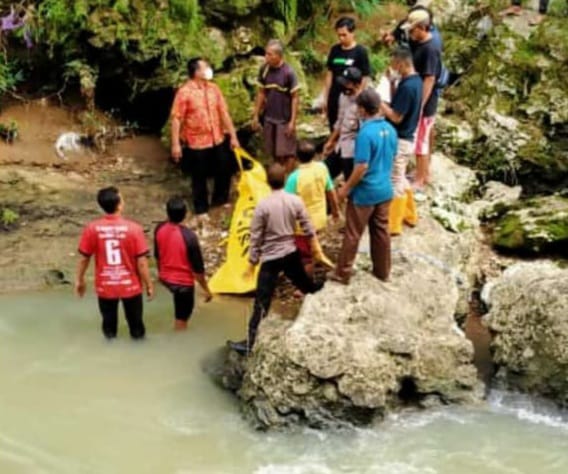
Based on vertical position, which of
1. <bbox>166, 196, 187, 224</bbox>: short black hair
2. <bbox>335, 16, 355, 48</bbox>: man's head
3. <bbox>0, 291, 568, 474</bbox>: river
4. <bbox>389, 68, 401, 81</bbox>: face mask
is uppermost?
<bbox>335, 16, 355, 48</bbox>: man's head

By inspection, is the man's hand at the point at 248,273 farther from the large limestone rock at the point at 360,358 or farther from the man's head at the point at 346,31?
the man's head at the point at 346,31

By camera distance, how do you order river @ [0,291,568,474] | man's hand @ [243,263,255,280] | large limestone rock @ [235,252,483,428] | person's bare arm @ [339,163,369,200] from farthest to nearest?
man's hand @ [243,263,255,280] < person's bare arm @ [339,163,369,200] < large limestone rock @ [235,252,483,428] < river @ [0,291,568,474]

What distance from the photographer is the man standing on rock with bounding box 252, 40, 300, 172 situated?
948 cm

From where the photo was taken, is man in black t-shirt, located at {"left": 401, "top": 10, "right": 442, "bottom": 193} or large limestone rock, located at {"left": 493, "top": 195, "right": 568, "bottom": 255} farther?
large limestone rock, located at {"left": 493, "top": 195, "right": 568, "bottom": 255}

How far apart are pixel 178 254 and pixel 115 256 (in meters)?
0.52

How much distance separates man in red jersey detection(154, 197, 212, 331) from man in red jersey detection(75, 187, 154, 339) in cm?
23

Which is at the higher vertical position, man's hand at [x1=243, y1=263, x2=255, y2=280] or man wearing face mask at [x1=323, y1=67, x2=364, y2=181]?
man wearing face mask at [x1=323, y1=67, x2=364, y2=181]

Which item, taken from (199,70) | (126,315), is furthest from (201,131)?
(126,315)

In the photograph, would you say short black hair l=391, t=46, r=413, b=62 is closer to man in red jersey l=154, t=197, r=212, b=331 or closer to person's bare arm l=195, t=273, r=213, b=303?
man in red jersey l=154, t=197, r=212, b=331

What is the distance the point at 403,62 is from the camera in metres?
7.73

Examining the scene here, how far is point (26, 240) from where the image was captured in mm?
9750

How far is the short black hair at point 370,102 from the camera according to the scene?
23.3 feet

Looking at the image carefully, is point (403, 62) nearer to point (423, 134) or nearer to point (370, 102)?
point (370, 102)

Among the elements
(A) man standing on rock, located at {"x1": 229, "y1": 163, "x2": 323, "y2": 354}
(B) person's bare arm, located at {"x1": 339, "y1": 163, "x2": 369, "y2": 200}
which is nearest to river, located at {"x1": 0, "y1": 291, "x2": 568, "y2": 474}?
(A) man standing on rock, located at {"x1": 229, "y1": 163, "x2": 323, "y2": 354}
